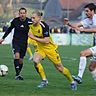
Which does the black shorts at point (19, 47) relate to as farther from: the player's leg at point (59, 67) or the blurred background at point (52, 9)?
the blurred background at point (52, 9)

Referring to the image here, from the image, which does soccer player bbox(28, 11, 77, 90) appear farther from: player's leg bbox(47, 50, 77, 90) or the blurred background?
the blurred background

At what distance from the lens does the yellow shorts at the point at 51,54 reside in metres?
14.0

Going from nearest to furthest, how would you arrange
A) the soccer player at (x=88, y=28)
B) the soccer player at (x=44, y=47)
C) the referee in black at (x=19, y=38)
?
1. the soccer player at (x=88, y=28)
2. the soccer player at (x=44, y=47)
3. the referee in black at (x=19, y=38)

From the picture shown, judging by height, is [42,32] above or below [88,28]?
below

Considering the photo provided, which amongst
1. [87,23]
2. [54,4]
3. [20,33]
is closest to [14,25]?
[20,33]

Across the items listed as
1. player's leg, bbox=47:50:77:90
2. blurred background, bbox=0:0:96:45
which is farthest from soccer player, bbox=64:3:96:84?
blurred background, bbox=0:0:96:45

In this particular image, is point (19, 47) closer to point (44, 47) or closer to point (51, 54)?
point (44, 47)

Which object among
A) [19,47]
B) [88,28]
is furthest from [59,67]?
[19,47]

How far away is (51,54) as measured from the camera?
14.1 m

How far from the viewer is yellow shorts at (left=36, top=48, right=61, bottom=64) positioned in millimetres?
13953

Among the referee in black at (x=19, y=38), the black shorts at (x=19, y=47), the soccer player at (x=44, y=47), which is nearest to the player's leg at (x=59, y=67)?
the soccer player at (x=44, y=47)

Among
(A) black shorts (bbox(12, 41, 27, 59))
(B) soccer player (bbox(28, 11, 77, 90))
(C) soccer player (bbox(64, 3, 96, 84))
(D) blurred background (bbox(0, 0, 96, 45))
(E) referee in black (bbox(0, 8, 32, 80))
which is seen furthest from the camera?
(D) blurred background (bbox(0, 0, 96, 45))

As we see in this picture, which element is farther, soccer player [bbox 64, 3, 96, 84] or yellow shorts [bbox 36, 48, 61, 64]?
yellow shorts [bbox 36, 48, 61, 64]

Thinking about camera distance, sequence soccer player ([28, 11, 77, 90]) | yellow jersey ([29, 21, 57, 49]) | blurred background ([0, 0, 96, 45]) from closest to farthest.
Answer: soccer player ([28, 11, 77, 90])
yellow jersey ([29, 21, 57, 49])
blurred background ([0, 0, 96, 45])
